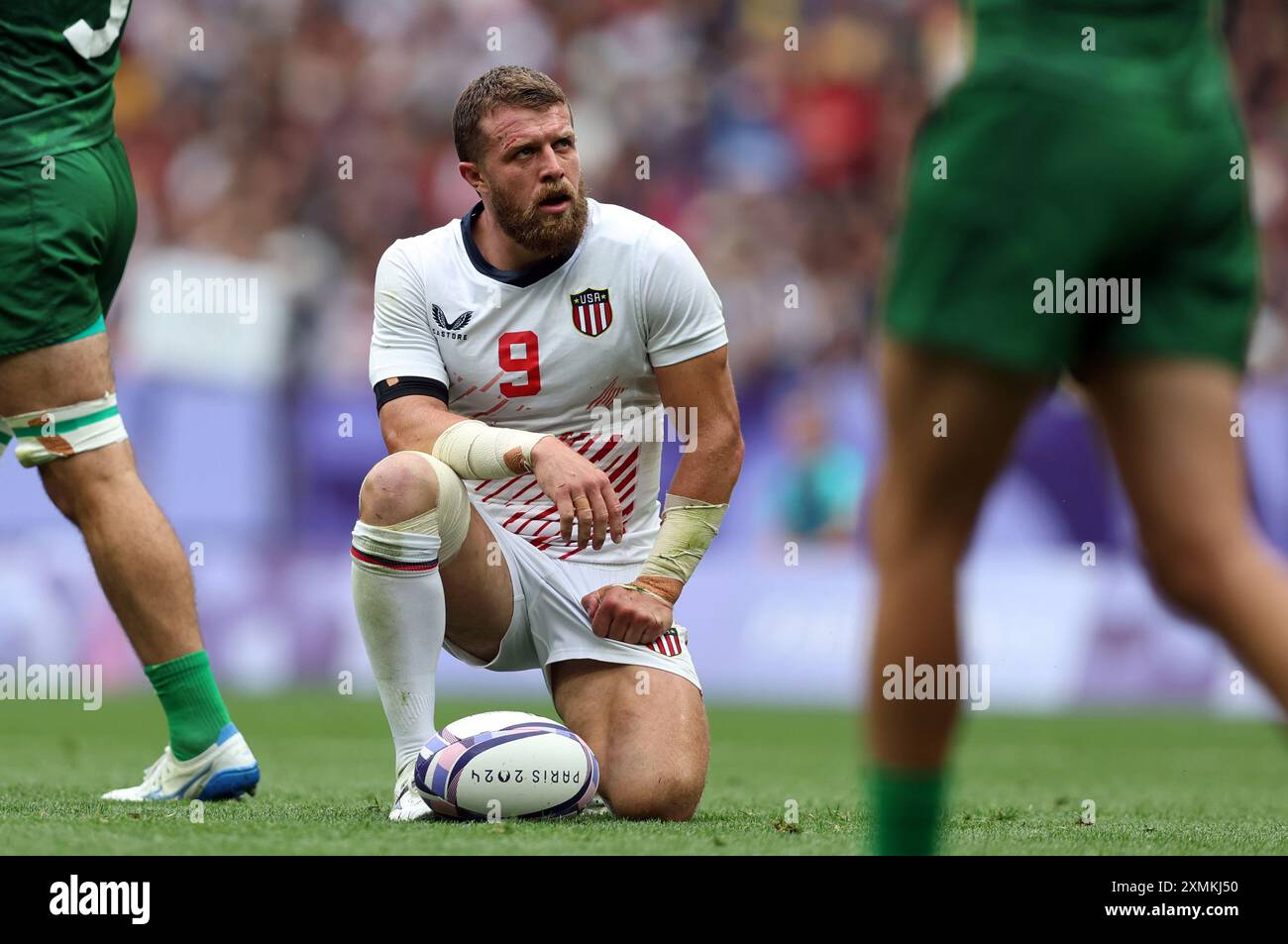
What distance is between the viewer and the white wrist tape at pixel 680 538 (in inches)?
191

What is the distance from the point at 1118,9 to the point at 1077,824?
8.23ft

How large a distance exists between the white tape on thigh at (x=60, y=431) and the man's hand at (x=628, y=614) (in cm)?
139

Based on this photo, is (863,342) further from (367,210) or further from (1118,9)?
(1118,9)

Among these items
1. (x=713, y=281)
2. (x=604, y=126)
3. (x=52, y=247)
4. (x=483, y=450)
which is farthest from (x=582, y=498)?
(x=604, y=126)

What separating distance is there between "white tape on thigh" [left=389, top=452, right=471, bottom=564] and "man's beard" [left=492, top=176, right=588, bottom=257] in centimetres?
69

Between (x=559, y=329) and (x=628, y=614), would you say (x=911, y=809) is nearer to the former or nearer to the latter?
(x=628, y=614)

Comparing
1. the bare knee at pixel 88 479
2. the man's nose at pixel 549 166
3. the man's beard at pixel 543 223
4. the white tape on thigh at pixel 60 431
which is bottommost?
the bare knee at pixel 88 479

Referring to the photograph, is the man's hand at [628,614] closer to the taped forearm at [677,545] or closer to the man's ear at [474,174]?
the taped forearm at [677,545]

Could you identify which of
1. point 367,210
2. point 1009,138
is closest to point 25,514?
point 367,210

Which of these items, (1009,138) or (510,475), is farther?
(510,475)

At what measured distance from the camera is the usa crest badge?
16.2 ft

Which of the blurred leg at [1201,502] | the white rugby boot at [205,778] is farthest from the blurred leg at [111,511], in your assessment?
the blurred leg at [1201,502]

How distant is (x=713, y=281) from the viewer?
12125mm
